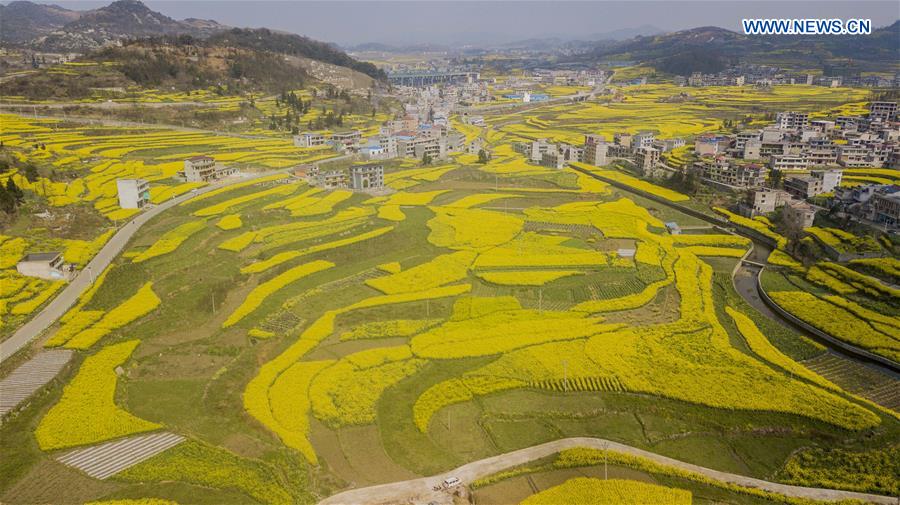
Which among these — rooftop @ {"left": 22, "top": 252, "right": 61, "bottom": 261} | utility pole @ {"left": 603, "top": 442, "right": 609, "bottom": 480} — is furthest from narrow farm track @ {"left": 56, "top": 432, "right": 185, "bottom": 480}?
rooftop @ {"left": 22, "top": 252, "right": 61, "bottom": 261}

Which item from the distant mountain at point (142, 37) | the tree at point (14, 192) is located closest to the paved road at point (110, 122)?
the distant mountain at point (142, 37)

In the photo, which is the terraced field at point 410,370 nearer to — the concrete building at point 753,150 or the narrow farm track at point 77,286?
the narrow farm track at point 77,286

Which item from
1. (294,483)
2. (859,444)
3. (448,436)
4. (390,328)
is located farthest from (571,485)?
(390,328)

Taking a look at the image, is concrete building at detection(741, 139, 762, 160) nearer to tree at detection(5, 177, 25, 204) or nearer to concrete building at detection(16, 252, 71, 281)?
concrete building at detection(16, 252, 71, 281)

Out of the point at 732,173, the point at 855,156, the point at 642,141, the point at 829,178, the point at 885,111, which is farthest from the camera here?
the point at 885,111

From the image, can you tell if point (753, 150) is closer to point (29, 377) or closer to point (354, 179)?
point (354, 179)

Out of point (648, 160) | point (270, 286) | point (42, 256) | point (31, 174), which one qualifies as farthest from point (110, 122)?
point (648, 160)
